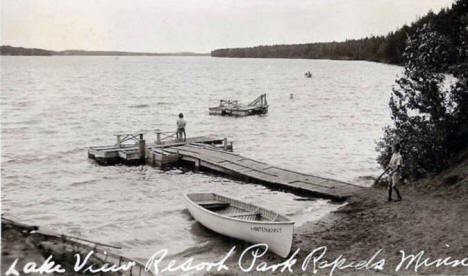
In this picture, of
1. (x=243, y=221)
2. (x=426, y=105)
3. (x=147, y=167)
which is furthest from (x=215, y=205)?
(x=147, y=167)

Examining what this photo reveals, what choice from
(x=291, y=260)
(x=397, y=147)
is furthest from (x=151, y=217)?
(x=397, y=147)

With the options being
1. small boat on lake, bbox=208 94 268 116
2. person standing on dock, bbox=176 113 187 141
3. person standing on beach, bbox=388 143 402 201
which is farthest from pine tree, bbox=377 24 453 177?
small boat on lake, bbox=208 94 268 116

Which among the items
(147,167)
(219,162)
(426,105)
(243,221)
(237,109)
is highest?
(426,105)

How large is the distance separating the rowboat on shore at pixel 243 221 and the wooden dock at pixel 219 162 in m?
4.16

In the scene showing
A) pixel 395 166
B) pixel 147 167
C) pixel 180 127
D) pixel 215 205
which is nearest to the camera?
pixel 395 166

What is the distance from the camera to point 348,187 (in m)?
20.3

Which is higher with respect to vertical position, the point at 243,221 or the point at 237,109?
the point at 237,109

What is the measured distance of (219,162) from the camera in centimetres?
2511

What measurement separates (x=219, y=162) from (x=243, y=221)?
10.5 m

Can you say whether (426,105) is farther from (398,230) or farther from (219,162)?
(219,162)

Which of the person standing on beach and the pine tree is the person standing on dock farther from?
the person standing on beach

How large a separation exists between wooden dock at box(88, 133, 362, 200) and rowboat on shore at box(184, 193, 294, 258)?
4.16m

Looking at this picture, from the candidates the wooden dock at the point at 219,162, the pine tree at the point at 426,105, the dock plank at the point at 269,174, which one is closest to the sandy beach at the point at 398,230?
the pine tree at the point at 426,105

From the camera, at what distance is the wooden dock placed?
67.7 ft
